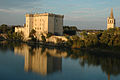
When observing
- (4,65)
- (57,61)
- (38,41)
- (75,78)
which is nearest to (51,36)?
(38,41)

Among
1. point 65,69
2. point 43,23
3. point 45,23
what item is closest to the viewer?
point 65,69

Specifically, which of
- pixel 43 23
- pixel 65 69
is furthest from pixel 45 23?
pixel 65 69

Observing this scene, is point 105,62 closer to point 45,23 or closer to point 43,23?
point 45,23

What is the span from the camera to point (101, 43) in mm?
18312

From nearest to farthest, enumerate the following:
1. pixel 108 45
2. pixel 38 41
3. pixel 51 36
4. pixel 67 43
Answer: pixel 108 45 → pixel 67 43 → pixel 51 36 → pixel 38 41

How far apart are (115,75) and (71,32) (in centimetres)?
2342

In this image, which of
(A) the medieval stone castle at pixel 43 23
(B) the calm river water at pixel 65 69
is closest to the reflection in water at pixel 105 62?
(B) the calm river water at pixel 65 69

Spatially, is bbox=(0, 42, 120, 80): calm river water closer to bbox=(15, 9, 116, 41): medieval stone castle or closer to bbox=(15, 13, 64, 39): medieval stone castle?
bbox=(15, 9, 116, 41): medieval stone castle

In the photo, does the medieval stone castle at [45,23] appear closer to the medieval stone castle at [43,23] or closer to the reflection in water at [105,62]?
the medieval stone castle at [43,23]

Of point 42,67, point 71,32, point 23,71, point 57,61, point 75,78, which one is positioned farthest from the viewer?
point 71,32

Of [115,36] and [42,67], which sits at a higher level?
[115,36]

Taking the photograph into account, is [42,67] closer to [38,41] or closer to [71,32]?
[38,41]

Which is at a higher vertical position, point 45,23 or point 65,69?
point 45,23

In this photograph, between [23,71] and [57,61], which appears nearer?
[23,71]
